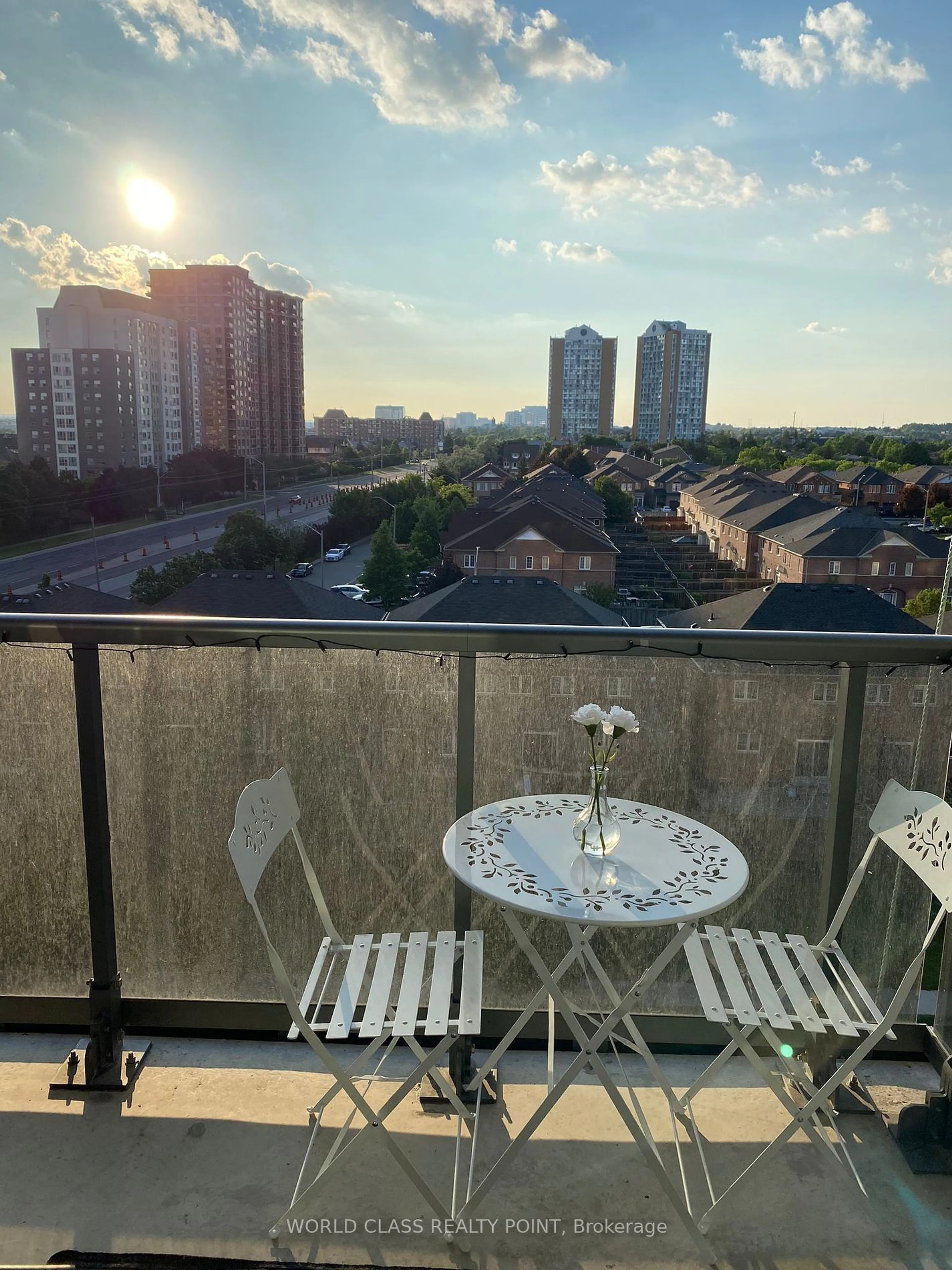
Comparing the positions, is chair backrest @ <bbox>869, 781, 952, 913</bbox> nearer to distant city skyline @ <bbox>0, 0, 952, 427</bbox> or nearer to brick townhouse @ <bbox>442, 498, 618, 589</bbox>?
distant city skyline @ <bbox>0, 0, 952, 427</bbox>

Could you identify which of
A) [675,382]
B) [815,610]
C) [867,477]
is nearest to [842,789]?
[815,610]

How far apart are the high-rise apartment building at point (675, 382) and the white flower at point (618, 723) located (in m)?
47.2

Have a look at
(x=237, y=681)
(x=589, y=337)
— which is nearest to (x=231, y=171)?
(x=589, y=337)

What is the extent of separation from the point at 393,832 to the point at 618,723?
2.15ft

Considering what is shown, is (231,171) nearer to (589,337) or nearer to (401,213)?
(401,213)

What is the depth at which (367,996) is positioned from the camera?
6.43 ft

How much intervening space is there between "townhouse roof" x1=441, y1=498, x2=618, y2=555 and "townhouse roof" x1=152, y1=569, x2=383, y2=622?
23.5 feet

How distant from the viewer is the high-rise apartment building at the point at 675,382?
47.1m

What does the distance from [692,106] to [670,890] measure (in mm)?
27369

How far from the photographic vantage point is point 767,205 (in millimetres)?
43719

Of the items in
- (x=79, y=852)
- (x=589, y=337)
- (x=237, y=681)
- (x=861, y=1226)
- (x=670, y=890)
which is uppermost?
(x=589, y=337)

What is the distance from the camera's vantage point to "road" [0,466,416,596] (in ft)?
81.2

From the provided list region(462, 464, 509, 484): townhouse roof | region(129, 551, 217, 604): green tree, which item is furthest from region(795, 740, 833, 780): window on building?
region(462, 464, 509, 484): townhouse roof

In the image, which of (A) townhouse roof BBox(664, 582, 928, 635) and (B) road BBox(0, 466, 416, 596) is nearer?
(A) townhouse roof BBox(664, 582, 928, 635)
